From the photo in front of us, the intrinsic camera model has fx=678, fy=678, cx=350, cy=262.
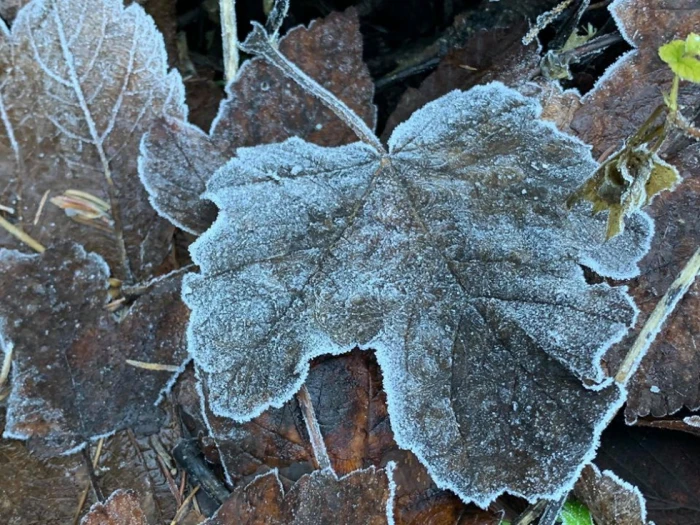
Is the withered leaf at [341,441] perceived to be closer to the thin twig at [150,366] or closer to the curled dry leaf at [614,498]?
the thin twig at [150,366]

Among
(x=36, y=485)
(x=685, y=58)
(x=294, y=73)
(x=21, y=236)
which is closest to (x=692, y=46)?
(x=685, y=58)

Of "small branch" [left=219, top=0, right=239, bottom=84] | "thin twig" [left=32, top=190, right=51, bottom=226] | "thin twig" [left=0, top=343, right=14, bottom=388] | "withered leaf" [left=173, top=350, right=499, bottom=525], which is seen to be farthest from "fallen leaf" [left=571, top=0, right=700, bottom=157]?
"thin twig" [left=0, top=343, right=14, bottom=388]

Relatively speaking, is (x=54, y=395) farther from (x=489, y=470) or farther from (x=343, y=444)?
(x=489, y=470)

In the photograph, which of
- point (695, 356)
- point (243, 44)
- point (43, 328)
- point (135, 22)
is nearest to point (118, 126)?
point (135, 22)

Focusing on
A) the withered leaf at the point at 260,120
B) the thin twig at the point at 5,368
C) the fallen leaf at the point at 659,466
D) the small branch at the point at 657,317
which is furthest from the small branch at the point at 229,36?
the fallen leaf at the point at 659,466

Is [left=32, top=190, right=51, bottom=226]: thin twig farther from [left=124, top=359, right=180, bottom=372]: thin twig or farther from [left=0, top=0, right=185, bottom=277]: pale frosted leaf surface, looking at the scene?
[left=124, top=359, right=180, bottom=372]: thin twig
